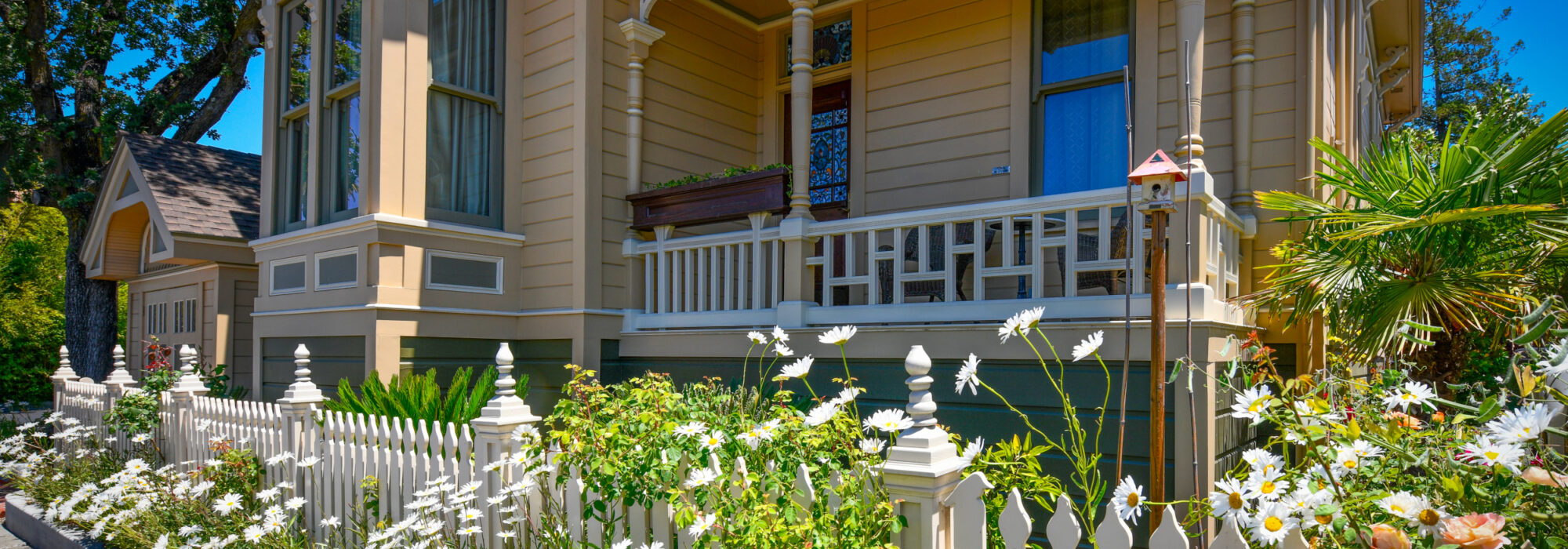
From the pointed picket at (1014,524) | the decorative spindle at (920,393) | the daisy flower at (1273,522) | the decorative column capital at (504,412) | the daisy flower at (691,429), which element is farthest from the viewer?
the decorative column capital at (504,412)

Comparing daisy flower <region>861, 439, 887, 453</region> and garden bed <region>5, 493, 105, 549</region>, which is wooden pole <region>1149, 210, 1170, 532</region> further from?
garden bed <region>5, 493, 105, 549</region>

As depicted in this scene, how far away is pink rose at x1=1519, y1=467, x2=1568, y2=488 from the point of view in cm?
140

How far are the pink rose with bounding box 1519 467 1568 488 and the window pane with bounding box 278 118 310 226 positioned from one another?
787 centimetres

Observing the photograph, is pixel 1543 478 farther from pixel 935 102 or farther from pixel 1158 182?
pixel 935 102

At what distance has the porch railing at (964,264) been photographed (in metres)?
4.27

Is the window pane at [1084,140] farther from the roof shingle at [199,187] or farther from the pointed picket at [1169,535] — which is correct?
the roof shingle at [199,187]

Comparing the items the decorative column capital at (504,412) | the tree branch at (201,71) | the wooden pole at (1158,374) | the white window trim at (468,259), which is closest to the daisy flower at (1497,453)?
the wooden pole at (1158,374)

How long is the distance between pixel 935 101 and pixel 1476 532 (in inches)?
226

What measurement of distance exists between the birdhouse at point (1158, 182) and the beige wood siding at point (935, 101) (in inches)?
129

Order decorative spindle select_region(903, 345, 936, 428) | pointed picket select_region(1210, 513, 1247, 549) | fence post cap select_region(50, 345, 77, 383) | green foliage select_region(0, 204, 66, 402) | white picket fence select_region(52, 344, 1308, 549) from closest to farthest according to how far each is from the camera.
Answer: pointed picket select_region(1210, 513, 1247, 549), white picket fence select_region(52, 344, 1308, 549), decorative spindle select_region(903, 345, 936, 428), fence post cap select_region(50, 345, 77, 383), green foliage select_region(0, 204, 66, 402)

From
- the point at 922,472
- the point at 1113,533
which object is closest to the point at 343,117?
the point at 922,472

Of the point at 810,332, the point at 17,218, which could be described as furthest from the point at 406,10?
the point at 17,218

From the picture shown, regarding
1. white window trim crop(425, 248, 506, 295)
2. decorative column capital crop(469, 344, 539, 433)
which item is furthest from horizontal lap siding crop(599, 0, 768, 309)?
decorative column capital crop(469, 344, 539, 433)

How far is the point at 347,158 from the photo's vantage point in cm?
671
